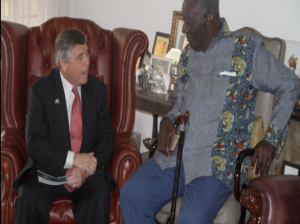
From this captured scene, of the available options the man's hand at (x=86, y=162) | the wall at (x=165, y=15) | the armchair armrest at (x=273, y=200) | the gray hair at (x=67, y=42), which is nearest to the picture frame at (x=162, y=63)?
the wall at (x=165, y=15)

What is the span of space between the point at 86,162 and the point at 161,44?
163 centimetres

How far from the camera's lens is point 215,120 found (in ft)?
7.38

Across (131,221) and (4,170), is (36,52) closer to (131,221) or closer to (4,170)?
(4,170)

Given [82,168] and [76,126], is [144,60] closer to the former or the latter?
[76,126]

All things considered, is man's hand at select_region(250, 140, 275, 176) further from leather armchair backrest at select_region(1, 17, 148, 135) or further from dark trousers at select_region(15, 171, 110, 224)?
leather armchair backrest at select_region(1, 17, 148, 135)

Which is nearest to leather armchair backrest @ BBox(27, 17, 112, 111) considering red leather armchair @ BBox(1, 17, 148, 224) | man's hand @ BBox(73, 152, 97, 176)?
red leather armchair @ BBox(1, 17, 148, 224)

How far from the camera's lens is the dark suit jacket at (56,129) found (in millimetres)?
2309

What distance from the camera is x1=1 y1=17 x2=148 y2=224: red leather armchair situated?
8.05ft

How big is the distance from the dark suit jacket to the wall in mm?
1328

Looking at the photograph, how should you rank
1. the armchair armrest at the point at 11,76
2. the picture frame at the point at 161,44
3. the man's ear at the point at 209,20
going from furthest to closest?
the picture frame at the point at 161,44 < the armchair armrest at the point at 11,76 < the man's ear at the point at 209,20

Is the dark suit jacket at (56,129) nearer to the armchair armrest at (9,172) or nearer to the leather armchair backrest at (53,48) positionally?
the armchair armrest at (9,172)

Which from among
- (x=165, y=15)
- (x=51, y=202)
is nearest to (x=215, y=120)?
(x=51, y=202)

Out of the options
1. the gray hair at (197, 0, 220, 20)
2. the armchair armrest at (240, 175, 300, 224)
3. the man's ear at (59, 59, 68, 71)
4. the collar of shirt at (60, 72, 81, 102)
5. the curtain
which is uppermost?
the gray hair at (197, 0, 220, 20)

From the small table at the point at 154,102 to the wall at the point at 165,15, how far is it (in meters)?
0.76
